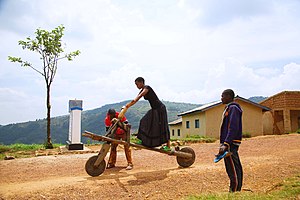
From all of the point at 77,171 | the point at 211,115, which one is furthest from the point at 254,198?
the point at 211,115

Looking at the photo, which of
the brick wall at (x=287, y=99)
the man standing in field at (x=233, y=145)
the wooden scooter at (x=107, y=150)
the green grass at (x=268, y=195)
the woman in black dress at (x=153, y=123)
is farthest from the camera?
the brick wall at (x=287, y=99)

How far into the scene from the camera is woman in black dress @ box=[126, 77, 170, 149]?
6301 millimetres

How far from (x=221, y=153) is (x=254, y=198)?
0.81m

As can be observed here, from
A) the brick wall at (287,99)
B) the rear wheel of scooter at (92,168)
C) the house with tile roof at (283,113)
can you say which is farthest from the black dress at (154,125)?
the brick wall at (287,99)

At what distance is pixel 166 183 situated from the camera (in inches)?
205

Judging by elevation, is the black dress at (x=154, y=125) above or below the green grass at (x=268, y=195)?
above

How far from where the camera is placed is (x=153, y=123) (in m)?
6.38

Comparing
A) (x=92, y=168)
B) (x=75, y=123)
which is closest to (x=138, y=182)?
(x=92, y=168)

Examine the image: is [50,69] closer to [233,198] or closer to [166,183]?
[166,183]

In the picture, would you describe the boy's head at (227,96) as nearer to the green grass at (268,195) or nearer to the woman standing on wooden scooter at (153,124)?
the green grass at (268,195)

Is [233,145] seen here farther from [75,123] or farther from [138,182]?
[75,123]

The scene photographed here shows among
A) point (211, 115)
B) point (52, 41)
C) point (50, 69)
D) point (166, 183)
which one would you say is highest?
point (52, 41)

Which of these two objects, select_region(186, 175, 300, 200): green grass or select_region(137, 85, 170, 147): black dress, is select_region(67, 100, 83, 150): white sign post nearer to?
select_region(137, 85, 170, 147): black dress

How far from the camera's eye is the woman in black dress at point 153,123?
630 cm
